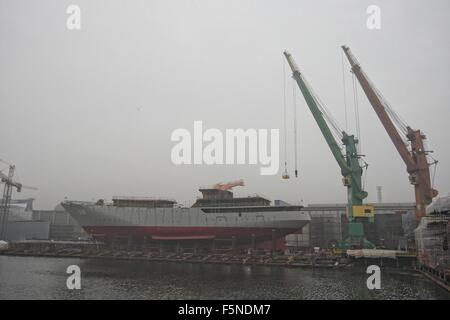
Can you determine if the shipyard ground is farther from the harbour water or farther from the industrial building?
the industrial building

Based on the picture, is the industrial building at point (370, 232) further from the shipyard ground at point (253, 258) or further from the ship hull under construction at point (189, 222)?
the shipyard ground at point (253, 258)

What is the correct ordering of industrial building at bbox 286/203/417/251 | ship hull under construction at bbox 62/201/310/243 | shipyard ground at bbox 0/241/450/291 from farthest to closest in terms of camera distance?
1. industrial building at bbox 286/203/417/251
2. ship hull under construction at bbox 62/201/310/243
3. shipyard ground at bbox 0/241/450/291

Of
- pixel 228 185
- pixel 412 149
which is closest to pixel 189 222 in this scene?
pixel 228 185

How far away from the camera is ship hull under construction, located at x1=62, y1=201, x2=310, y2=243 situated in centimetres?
3909

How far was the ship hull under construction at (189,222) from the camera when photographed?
39094 millimetres

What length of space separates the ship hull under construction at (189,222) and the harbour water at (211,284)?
10.6 metres

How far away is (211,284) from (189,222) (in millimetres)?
20646

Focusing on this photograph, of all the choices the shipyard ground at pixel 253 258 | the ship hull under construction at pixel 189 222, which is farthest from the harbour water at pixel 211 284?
the ship hull under construction at pixel 189 222

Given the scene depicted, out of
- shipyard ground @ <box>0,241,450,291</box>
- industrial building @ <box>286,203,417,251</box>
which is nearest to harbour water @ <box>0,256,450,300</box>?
shipyard ground @ <box>0,241,450,291</box>

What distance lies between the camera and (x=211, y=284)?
21.4 metres

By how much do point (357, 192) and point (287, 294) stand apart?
70.9ft

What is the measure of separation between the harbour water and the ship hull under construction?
10.6m
